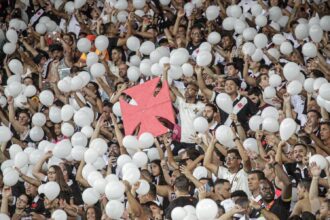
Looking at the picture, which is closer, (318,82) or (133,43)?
(318,82)

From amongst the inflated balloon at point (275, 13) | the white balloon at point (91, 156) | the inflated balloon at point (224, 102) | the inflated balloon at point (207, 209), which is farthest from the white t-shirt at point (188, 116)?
the inflated balloon at point (207, 209)

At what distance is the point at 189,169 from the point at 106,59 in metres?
2.20

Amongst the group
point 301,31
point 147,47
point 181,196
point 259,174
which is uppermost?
point 259,174

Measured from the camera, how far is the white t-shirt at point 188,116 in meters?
8.67

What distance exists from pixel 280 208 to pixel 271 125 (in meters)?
1.06

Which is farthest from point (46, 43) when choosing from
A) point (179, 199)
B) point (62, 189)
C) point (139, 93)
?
point (179, 199)

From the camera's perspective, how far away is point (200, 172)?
7891mm

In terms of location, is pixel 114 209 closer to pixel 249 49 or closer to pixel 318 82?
pixel 318 82

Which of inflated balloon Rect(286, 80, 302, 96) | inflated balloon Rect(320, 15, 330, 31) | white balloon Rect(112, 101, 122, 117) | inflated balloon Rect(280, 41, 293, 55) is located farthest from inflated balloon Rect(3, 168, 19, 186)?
inflated balloon Rect(320, 15, 330, 31)

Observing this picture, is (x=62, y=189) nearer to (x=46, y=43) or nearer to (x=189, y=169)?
(x=189, y=169)

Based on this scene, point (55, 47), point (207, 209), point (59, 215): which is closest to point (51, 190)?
point (59, 215)

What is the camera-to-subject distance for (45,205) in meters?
8.27

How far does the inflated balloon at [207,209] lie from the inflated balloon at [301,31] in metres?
2.65

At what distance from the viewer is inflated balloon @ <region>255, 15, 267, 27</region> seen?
369 inches
